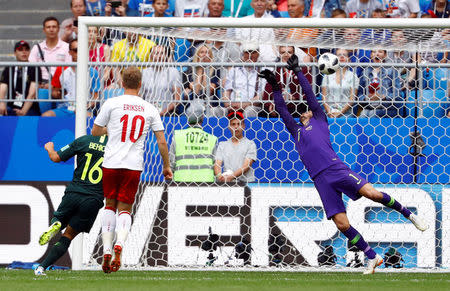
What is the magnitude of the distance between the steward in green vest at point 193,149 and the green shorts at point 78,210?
7.34 feet

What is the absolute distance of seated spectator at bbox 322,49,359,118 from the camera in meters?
10.8

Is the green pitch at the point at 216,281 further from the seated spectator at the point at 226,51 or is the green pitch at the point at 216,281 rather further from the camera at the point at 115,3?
the camera at the point at 115,3

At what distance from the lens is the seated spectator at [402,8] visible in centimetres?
1340

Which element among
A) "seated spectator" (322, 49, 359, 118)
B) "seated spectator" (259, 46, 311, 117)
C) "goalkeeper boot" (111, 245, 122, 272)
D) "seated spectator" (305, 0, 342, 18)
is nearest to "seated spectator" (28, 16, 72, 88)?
"seated spectator" (259, 46, 311, 117)

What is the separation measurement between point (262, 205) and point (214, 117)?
1.29 meters

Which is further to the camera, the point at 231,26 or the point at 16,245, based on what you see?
the point at 16,245

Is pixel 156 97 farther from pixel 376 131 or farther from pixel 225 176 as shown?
→ pixel 376 131

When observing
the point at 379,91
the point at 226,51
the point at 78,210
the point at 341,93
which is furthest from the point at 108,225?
the point at 379,91

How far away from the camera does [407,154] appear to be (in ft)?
35.3

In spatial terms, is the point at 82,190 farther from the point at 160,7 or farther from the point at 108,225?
the point at 160,7

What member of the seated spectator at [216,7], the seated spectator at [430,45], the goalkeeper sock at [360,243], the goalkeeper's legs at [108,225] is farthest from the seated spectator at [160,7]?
the goalkeeper's legs at [108,225]

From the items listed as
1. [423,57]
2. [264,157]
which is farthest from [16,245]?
[423,57]

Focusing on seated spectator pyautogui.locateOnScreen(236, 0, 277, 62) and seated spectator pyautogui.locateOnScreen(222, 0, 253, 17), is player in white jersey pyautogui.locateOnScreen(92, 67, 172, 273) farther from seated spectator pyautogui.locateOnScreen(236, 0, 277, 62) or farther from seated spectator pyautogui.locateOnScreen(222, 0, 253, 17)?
seated spectator pyautogui.locateOnScreen(222, 0, 253, 17)

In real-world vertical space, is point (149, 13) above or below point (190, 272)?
above
